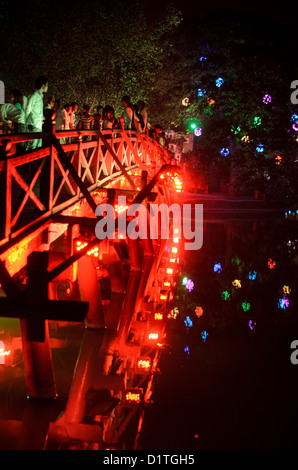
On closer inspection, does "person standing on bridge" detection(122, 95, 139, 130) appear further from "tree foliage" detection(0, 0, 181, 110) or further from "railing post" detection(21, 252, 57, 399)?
"railing post" detection(21, 252, 57, 399)

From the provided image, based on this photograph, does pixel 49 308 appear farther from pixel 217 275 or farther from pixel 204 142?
pixel 204 142

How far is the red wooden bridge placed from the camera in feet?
20.3

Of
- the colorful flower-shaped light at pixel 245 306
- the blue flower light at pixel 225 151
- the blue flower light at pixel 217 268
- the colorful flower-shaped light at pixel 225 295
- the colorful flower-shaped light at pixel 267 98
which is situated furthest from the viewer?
the blue flower light at pixel 225 151

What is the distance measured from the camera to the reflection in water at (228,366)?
639cm

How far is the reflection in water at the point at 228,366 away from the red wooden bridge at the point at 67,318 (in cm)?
38

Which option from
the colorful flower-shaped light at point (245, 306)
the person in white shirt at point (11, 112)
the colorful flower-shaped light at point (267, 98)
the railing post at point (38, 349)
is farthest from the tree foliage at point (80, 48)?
the railing post at point (38, 349)

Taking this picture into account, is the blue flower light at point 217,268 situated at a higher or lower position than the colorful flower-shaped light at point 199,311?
higher

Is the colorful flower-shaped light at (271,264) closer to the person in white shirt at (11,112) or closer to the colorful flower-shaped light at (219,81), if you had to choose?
the person in white shirt at (11,112)

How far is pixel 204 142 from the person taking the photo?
1626 inches

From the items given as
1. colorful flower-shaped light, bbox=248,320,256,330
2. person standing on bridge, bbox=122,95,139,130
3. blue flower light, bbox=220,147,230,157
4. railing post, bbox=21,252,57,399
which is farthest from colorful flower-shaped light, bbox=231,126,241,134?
railing post, bbox=21,252,57,399

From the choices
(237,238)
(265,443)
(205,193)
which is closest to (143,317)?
(265,443)

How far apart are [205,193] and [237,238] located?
627 inches

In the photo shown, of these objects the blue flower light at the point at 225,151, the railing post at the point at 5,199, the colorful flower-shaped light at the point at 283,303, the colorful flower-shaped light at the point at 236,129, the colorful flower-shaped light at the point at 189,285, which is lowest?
the colorful flower-shaped light at the point at 283,303

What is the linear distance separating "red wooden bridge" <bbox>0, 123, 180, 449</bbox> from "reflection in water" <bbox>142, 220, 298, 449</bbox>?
38 centimetres
